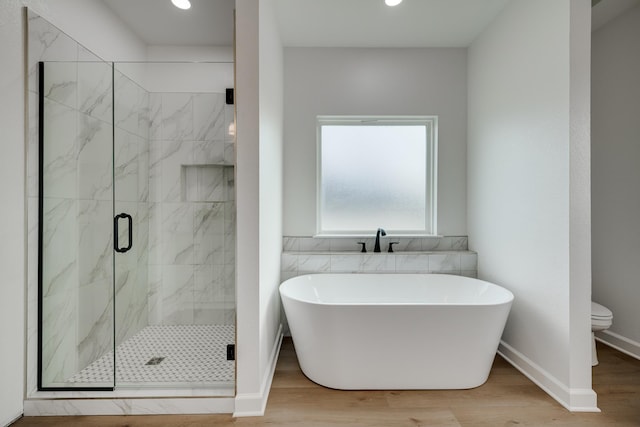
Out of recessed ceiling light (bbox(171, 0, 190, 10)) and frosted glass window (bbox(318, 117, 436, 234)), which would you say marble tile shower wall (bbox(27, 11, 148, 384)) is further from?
frosted glass window (bbox(318, 117, 436, 234))

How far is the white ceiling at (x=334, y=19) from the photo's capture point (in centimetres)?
241

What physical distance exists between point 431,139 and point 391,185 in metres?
0.57

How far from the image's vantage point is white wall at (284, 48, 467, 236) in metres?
3.00

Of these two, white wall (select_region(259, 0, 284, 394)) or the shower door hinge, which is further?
the shower door hinge

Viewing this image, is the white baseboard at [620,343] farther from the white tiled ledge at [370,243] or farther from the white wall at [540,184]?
the white tiled ledge at [370,243]

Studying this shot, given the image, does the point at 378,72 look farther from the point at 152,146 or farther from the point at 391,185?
the point at 152,146

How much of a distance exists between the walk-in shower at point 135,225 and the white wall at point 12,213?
100 millimetres

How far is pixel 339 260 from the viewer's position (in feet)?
9.34

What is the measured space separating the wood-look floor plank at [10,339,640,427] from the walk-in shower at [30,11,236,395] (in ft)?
0.74

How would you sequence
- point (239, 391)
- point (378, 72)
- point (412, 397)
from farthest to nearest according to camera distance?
point (378, 72) < point (412, 397) < point (239, 391)

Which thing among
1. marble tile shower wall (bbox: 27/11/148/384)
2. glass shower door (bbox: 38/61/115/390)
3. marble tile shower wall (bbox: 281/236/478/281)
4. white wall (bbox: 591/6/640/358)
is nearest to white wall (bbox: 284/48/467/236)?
marble tile shower wall (bbox: 281/236/478/281)

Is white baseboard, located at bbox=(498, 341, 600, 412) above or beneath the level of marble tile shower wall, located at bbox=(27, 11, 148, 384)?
beneath

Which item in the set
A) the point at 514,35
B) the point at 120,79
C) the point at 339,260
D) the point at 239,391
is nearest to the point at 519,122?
the point at 514,35

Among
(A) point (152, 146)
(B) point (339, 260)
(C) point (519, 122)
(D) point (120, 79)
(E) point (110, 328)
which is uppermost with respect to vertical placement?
(D) point (120, 79)
